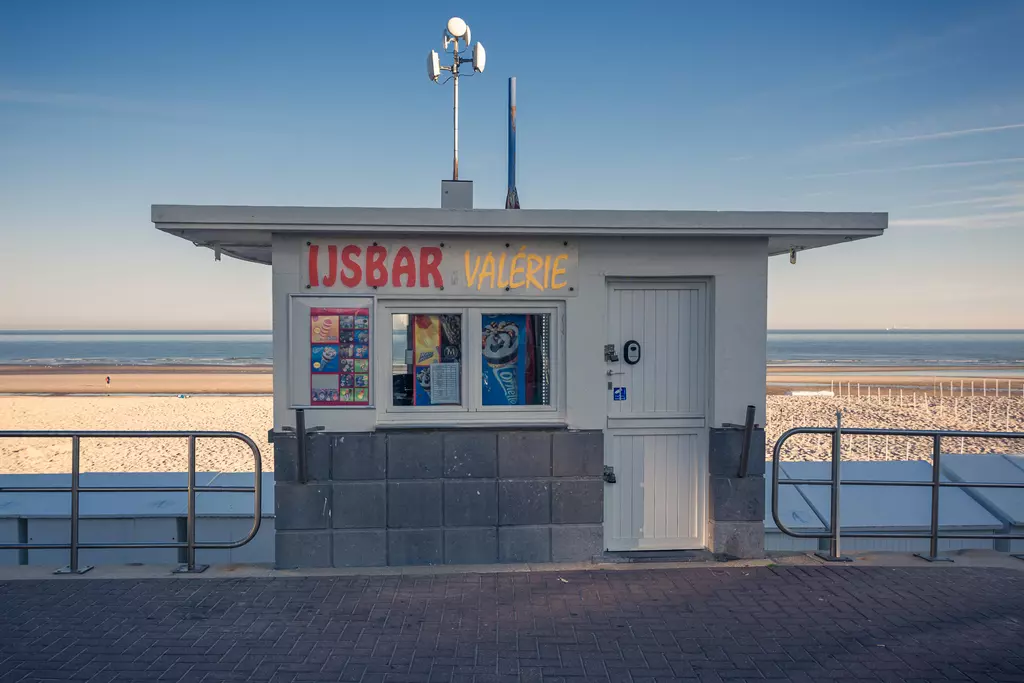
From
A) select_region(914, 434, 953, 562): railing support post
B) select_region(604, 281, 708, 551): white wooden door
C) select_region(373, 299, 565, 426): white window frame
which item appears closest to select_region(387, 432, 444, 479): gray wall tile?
select_region(373, 299, 565, 426): white window frame

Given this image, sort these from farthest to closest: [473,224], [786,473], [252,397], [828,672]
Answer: [252,397] < [786,473] < [473,224] < [828,672]

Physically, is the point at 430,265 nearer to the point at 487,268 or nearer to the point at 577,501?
the point at 487,268

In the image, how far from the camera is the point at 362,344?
249 inches

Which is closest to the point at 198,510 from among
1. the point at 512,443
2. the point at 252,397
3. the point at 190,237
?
the point at 190,237

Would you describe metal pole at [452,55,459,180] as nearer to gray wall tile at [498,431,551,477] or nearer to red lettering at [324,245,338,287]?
red lettering at [324,245,338,287]

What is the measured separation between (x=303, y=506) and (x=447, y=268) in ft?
7.96

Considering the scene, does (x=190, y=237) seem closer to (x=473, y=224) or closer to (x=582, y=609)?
(x=473, y=224)

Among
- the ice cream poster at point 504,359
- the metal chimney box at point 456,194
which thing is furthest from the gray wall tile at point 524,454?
the metal chimney box at point 456,194

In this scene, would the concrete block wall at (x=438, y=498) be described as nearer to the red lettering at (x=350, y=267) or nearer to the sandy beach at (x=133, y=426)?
the red lettering at (x=350, y=267)

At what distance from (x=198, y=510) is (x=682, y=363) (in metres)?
6.69

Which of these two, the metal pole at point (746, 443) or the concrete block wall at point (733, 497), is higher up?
the metal pole at point (746, 443)

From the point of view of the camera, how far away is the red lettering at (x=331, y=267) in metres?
6.27

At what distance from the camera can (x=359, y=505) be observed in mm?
6242

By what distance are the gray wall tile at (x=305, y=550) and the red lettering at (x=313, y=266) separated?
2187mm
